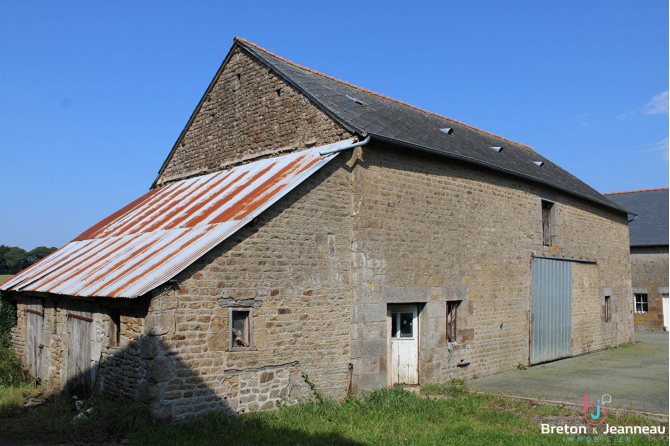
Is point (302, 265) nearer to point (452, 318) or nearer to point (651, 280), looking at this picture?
point (452, 318)

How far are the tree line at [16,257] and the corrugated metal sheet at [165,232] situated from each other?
1778 inches

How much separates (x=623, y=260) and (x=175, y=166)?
1558 centimetres

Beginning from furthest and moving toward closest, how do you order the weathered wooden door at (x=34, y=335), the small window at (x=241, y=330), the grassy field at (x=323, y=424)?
the weathered wooden door at (x=34, y=335) < the small window at (x=241, y=330) < the grassy field at (x=323, y=424)

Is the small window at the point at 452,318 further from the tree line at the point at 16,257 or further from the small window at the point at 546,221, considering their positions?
the tree line at the point at 16,257

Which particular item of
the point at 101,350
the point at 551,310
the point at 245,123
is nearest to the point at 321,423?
the point at 101,350

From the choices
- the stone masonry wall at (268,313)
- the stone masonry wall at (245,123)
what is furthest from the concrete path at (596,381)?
the stone masonry wall at (245,123)

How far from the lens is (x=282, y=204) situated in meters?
8.88

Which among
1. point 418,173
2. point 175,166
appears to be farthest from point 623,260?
point 175,166

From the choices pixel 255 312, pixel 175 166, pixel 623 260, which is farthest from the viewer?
pixel 623 260

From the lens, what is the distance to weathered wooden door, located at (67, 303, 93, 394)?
912cm

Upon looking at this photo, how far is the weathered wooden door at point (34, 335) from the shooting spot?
1105 cm

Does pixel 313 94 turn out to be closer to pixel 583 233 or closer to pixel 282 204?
pixel 282 204

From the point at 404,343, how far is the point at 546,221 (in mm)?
6906

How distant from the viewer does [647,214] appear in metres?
27.4
